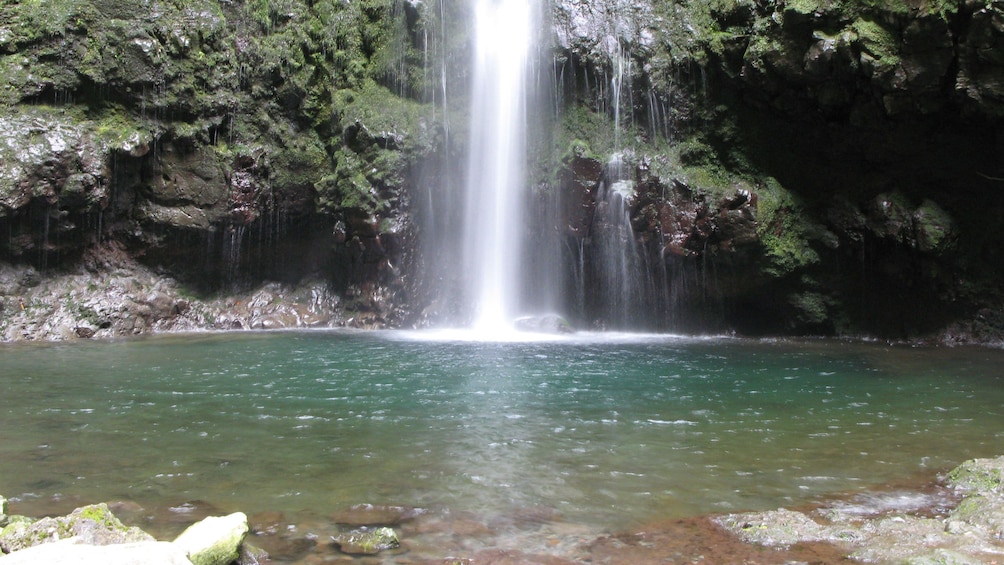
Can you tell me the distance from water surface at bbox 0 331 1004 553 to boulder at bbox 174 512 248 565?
129 centimetres

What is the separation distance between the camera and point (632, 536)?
5.20 metres

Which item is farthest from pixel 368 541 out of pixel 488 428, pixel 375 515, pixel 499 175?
pixel 499 175

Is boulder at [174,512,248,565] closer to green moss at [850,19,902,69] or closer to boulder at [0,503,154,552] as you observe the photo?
boulder at [0,503,154,552]

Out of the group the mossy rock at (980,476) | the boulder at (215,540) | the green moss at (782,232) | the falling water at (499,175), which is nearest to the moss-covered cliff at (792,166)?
the green moss at (782,232)

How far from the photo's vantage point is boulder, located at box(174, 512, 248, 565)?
413cm

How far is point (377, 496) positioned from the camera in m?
5.98

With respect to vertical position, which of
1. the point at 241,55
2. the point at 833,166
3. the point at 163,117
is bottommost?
the point at 833,166

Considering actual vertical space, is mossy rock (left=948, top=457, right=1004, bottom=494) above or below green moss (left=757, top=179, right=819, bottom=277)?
below

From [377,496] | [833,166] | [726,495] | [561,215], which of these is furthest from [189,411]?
[833,166]

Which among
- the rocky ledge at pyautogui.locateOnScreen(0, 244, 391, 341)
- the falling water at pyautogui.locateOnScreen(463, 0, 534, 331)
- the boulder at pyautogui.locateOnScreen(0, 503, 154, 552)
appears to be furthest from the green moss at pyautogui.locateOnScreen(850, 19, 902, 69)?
the boulder at pyautogui.locateOnScreen(0, 503, 154, 552)

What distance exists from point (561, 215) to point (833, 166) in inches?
308

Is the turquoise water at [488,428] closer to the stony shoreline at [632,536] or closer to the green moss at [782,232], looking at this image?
the stony shoreline at [632,536]

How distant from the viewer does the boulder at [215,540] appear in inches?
163

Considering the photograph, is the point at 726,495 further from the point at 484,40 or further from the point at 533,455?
the point at 484,40
